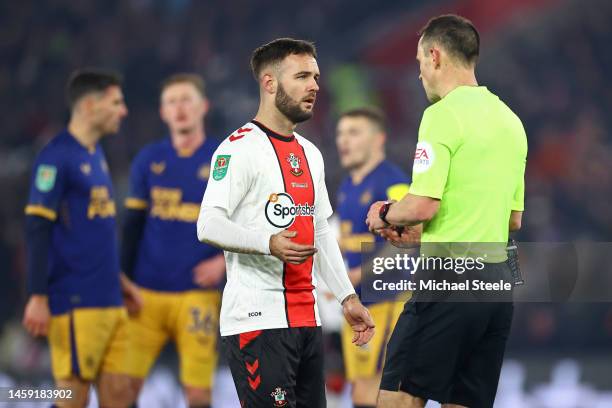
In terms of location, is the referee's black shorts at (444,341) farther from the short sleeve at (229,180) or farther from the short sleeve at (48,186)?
the short sleeve at (48,186)

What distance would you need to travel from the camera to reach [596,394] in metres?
9.05

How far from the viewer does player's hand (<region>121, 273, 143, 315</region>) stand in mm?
6449

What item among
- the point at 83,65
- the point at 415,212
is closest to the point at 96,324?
the point at 415,212

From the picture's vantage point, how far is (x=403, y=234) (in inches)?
175

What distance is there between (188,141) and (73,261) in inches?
50.5

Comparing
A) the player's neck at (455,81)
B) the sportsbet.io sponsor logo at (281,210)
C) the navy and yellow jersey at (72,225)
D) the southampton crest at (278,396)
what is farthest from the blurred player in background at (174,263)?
the player's neck at (455,81)

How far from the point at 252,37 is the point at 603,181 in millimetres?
4840

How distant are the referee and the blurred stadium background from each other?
7.57 meters

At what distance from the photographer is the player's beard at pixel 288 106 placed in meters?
4.28

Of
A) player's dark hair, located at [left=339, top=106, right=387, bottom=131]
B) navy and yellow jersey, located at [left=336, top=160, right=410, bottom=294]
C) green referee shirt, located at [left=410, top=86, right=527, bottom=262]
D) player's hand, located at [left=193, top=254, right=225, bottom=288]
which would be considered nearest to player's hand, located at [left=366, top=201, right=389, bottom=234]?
green referee shirt, located at [left=410, top=86, right=527, bottom=262]

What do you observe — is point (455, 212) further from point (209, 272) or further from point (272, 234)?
point (209, 272)

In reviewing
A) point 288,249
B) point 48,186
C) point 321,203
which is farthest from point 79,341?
point 288,249

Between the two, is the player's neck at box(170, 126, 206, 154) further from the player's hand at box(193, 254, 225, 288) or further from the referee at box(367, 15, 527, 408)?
the referee at box(367, 15, 527, 408)

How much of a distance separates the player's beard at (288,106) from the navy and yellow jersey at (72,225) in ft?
7.11
